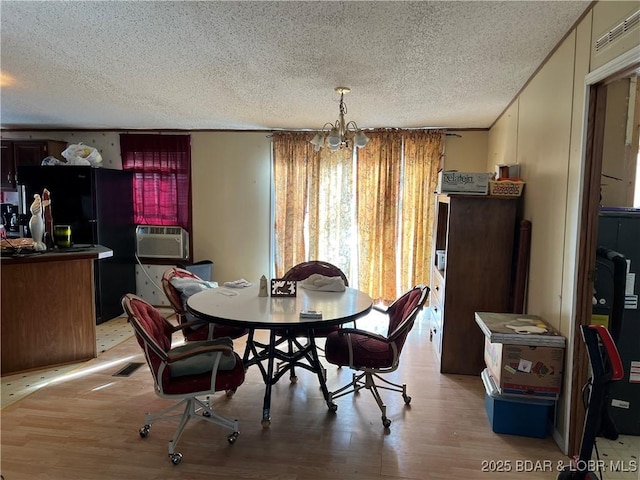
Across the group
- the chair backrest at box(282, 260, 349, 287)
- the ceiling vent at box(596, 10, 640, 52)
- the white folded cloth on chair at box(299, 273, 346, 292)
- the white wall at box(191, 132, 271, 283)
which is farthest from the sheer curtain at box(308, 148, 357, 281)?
the ceiling vent at box(596, 10, 640, 52)

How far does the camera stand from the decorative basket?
316 centimetres

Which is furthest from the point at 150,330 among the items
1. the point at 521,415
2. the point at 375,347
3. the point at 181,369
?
the point at 521,415

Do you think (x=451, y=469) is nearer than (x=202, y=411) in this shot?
Yes

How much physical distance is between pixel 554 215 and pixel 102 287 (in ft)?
15.6

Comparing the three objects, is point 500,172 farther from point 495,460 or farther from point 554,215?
point 495,460

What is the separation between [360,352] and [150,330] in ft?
4.36

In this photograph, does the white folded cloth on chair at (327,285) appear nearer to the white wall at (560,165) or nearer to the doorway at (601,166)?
the white wall at (560,165)

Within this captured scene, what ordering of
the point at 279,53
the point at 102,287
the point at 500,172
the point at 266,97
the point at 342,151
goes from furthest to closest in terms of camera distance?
the point at 342,151 < the point at 102,287 < the point at 266,97 < the point at 500,172 < the point at 279,53

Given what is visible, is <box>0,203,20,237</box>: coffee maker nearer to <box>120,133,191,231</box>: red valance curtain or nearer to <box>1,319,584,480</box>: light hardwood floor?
<box>120,133,191,231</box>: red valance curtain

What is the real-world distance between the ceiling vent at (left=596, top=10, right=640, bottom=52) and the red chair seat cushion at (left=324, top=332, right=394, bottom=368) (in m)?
2.03

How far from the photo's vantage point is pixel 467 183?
3.24 meters

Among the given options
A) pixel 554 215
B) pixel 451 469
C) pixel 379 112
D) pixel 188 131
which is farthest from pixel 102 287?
pixel 554 215

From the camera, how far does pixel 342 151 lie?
5090 millimetres

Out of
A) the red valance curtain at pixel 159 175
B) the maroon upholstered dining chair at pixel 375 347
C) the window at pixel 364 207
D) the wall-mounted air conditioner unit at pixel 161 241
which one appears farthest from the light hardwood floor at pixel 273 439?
the red valance curtain at pixel 159 175
